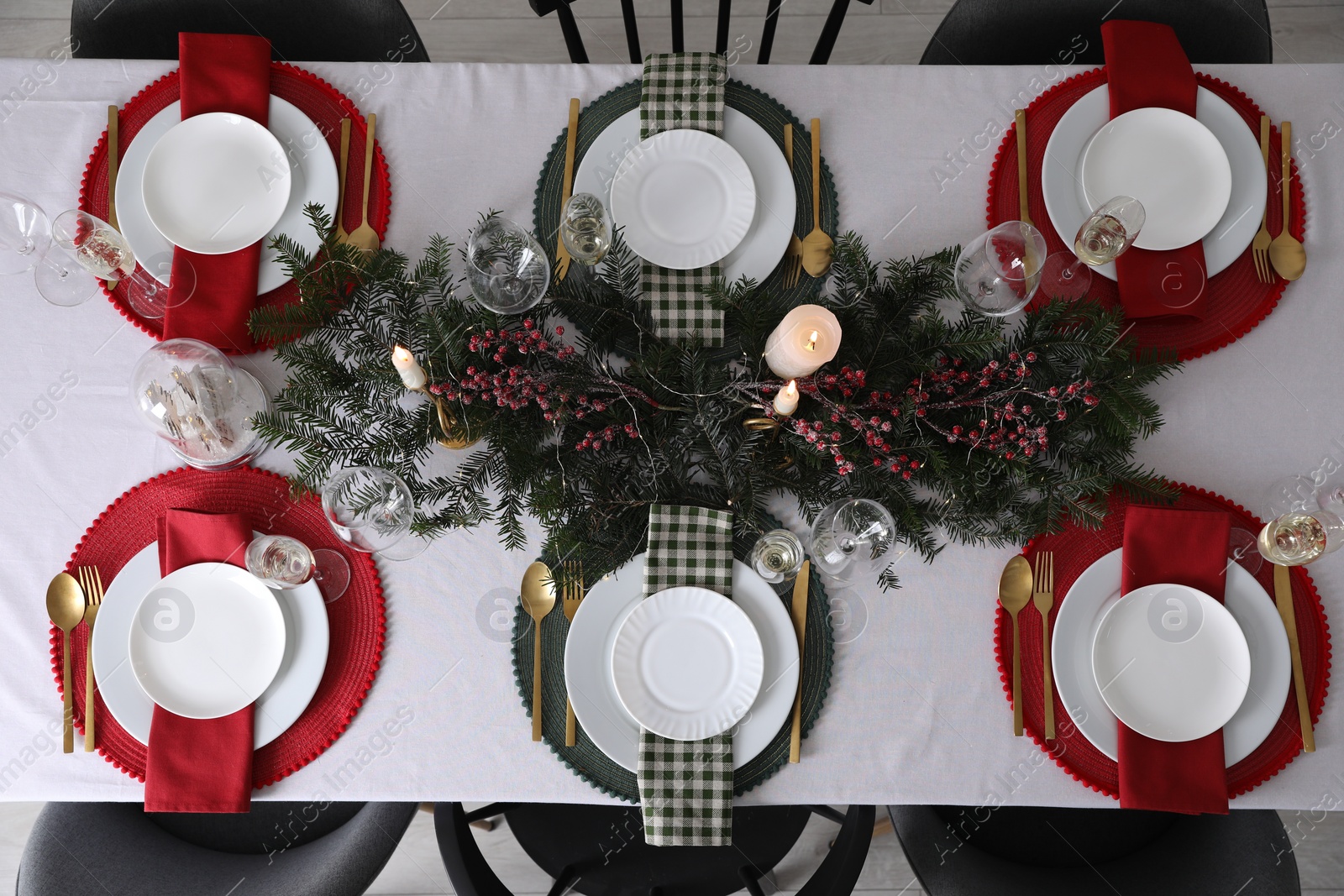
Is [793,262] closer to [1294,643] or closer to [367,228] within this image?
[367,228]

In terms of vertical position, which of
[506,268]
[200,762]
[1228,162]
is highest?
[1228,162]

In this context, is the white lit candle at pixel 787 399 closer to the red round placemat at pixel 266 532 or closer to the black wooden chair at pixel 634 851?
the red round placemat at pixel 266 532

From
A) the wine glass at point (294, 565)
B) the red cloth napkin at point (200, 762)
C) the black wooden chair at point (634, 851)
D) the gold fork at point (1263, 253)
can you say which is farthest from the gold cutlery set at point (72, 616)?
the gold fork at point (1263, 253)

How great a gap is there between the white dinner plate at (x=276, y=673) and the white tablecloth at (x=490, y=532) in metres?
0.08

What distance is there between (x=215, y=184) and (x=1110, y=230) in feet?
4.30

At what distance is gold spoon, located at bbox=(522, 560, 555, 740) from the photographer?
45.5 inches

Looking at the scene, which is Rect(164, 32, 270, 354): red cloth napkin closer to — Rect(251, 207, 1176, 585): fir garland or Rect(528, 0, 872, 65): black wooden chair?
Rect(251, 207, 1176, 585): fir garland

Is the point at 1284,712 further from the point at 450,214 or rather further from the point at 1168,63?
the point at 450,214

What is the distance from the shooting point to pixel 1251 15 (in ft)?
4.59

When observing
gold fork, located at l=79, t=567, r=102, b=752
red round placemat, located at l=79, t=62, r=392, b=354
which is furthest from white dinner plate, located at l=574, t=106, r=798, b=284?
gold fork, located at l=79, t=567, r=102, b=752

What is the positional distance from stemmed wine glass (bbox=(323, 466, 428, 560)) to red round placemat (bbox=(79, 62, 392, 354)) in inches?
16.2

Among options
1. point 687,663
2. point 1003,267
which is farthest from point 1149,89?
point 687,663

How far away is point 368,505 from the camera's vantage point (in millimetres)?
1026

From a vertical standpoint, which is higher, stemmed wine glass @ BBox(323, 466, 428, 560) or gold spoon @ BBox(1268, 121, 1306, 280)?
gold spoon @ BBox(1268, 121, 1306, 280)
